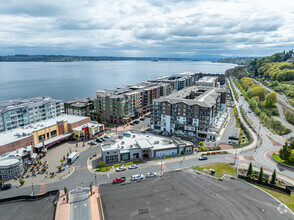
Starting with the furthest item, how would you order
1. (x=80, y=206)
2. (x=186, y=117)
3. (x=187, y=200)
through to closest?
1. (x=186, y=117)
2. (x=187, y=200)
3. (x=80, y=206)

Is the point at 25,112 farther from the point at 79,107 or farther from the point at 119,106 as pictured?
the point at 119,106

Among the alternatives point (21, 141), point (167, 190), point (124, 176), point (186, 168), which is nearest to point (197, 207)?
point (167, 190)

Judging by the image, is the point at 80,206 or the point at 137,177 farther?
the point at 137,177

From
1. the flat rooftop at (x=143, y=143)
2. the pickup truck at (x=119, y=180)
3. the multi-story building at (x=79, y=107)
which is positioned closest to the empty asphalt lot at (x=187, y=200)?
the pickup truck at (x=119, y=180)

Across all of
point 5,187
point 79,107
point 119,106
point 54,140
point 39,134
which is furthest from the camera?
point 79,107

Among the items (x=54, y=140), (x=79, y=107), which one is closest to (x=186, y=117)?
(x=54, y=140)

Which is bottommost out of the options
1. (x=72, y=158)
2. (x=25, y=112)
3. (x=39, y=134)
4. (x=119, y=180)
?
(x=119, y=180)

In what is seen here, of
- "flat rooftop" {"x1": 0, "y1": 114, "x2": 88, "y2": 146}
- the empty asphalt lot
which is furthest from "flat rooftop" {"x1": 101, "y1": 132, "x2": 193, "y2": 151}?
"flat rooftop" {"x1": 0, "y1": 114, "x2": 88, "y2": 146}

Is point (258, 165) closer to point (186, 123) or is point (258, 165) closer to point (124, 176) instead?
point (186, 123)

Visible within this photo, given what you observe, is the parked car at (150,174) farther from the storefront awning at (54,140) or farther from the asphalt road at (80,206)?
the storefront awning at (54,140)
